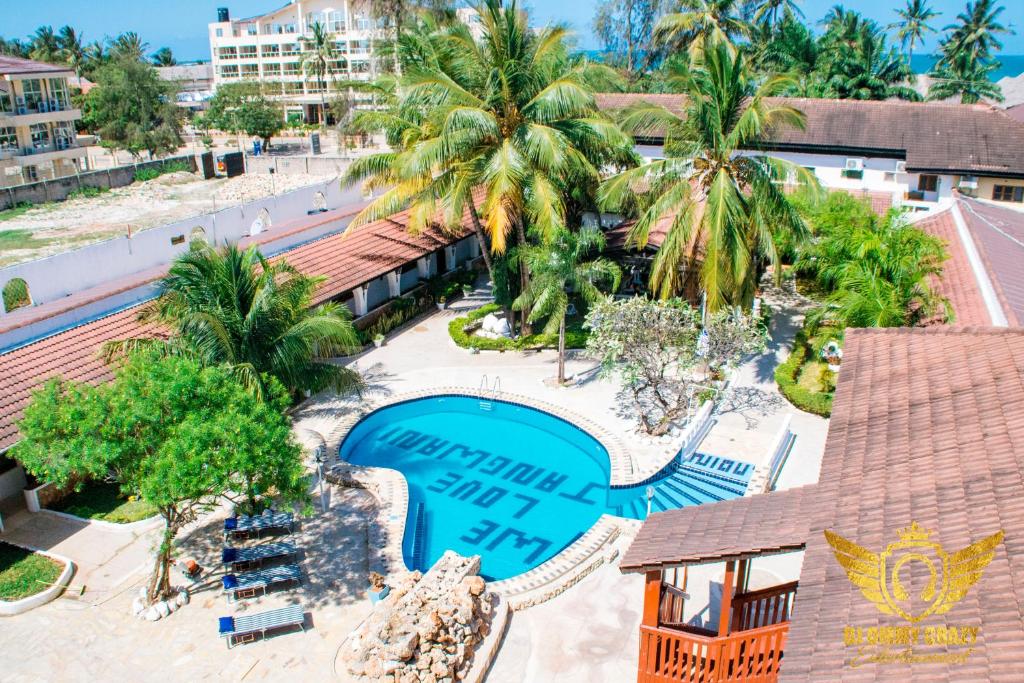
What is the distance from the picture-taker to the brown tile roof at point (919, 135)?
1315 inches

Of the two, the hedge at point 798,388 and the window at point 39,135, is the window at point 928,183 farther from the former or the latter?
the window at point 39,135

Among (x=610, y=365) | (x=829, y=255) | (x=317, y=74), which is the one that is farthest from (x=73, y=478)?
(x=317, y=74)

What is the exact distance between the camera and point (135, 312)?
21625 mm

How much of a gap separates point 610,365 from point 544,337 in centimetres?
644

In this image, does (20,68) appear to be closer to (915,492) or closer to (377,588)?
(377,588)

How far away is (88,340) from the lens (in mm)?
20062

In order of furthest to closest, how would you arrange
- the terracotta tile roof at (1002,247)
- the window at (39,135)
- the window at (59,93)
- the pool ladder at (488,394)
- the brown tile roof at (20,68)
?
1. the window at (59,93)
2. the window at (39,135)
3. the brown tile roof at (20,68)
4. the pool ladder at (488,394)
5. the terracotta tile roof at (1002,247)

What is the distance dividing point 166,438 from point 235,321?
5.08 meters

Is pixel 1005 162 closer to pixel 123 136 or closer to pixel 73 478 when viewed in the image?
pixel 73 478

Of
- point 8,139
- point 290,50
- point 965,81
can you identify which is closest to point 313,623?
point 8,139

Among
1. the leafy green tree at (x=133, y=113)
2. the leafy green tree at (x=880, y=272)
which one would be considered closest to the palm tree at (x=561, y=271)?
the leafy green tree at (x=880, y=272)

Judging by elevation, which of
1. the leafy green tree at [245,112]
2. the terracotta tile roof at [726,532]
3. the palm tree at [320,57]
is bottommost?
the terracotta tile roof at [726,532]

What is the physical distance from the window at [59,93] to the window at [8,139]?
370 cm

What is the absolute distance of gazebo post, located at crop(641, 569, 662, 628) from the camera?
10.4 meters
